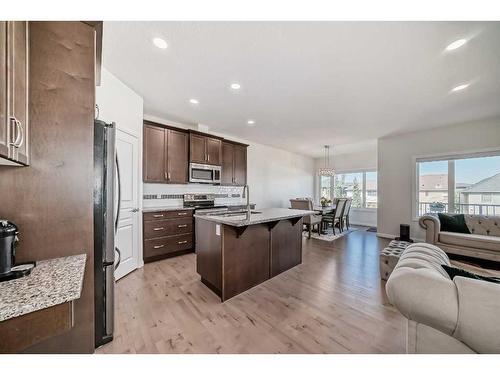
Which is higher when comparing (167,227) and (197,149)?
(197,149)

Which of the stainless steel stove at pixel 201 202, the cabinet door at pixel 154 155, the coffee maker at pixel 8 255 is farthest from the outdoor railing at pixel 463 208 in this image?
the coffee maker at pixel 8 255

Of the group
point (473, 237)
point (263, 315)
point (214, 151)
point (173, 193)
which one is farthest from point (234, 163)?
point (473, 237)

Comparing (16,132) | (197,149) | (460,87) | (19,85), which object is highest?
(460,87)

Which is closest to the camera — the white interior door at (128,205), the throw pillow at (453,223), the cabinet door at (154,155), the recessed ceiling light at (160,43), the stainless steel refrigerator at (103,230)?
the stainless steel refrigerator at (103,230)

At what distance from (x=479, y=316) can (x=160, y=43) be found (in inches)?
115

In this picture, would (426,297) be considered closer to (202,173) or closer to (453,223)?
(202,173)

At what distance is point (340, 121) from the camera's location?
410 centimetres

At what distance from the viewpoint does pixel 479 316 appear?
33.9 inches

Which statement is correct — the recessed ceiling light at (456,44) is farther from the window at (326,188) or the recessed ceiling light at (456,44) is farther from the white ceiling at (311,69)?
the window at (326,188)

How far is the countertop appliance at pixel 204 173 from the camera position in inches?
156

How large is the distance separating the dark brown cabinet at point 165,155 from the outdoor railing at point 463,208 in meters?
5.54

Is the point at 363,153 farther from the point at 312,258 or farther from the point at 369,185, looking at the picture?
the point at 312,258

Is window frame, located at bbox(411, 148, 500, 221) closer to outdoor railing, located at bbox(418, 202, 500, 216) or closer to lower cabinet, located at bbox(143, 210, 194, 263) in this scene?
outdoor railing, located at bbox(418, 202, 500, 216)

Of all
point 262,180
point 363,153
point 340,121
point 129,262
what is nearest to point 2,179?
point 129,262
